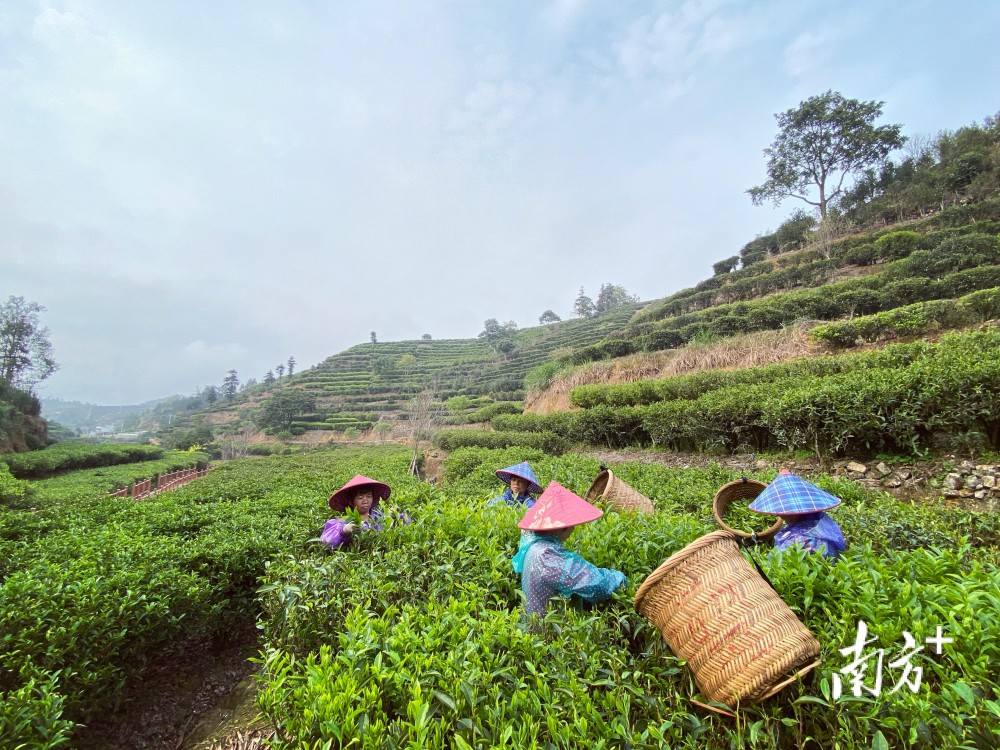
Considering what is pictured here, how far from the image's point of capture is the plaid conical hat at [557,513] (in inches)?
83.4

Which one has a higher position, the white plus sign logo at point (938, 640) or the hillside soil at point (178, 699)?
the white plus sign logo at point (938, 640)

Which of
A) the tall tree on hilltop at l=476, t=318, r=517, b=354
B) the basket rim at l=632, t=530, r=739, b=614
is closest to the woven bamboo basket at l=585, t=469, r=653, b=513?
the basket rim at l=632, t=530, r=739, b=614

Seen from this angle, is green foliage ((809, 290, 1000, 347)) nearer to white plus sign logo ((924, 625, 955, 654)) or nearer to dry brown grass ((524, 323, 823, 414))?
dry brown grass ((524, 323, 823, 414))

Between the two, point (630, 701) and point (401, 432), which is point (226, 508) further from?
point (401, 432)

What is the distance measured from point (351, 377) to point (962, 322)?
5728 cm

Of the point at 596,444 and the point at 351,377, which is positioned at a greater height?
the point at 351,377

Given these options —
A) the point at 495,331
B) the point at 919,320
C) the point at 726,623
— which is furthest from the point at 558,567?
the point at 495,331

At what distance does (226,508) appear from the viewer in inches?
209

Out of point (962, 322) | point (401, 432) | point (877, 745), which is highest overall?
point (962, 322)

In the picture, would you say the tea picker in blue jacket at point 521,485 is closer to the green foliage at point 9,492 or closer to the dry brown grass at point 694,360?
the green foliage at point 9,492

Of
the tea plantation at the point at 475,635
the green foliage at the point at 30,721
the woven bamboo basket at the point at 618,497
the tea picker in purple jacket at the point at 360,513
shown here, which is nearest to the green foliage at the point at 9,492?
the tea plantation at the point at 475,635

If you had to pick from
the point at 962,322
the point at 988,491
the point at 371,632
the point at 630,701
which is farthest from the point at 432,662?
the point at 962,322

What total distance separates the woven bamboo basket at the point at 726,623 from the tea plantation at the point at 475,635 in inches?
4.2

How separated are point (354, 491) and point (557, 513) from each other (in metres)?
2.36
